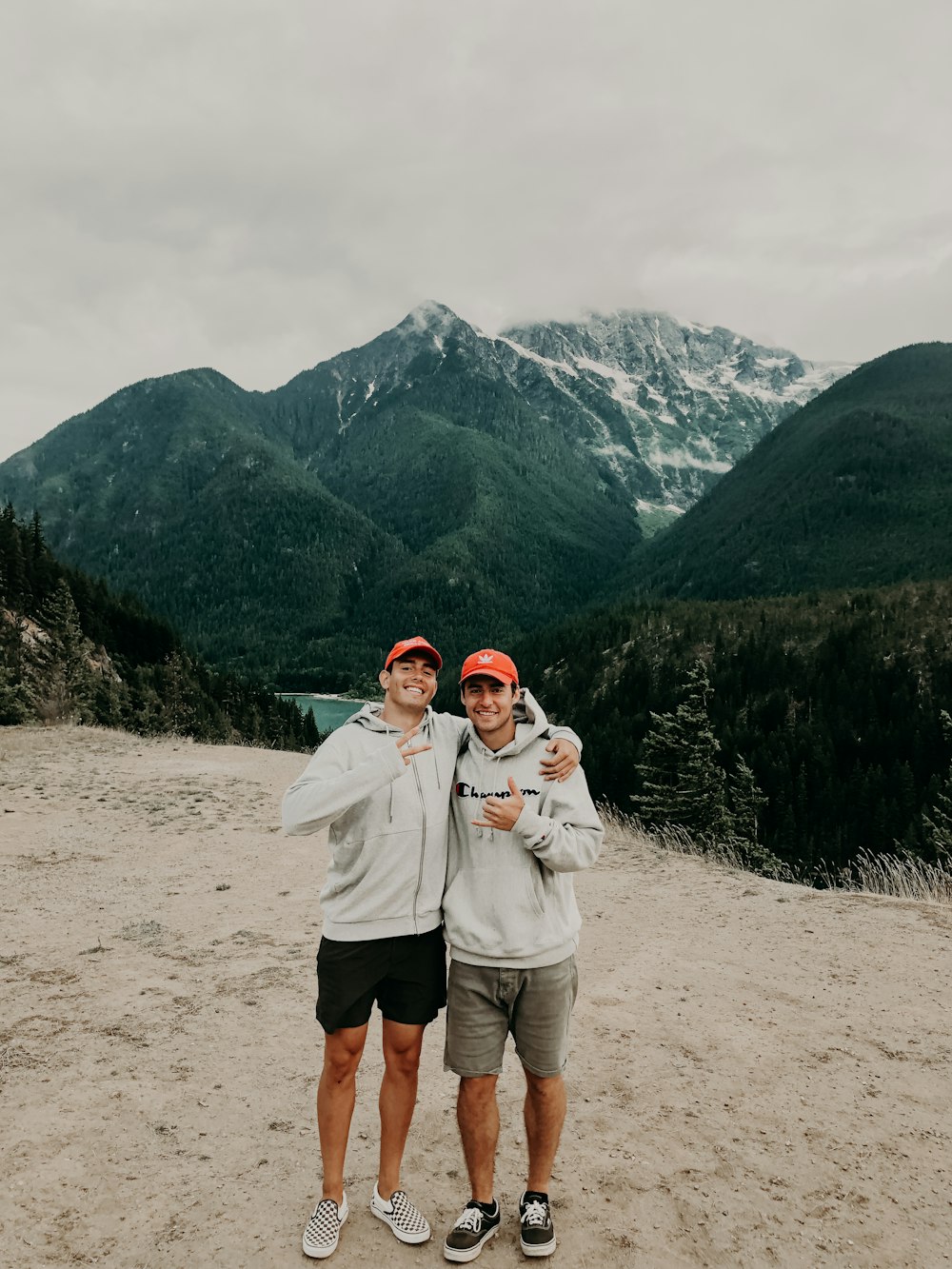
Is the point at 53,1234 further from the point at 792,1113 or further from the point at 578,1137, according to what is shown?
the point at 792,1113

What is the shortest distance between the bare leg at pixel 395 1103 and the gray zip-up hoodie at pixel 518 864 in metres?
0.61

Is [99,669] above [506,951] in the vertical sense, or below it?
below

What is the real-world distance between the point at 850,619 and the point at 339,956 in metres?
119

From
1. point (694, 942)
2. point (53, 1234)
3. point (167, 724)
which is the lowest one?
point (167, 724)

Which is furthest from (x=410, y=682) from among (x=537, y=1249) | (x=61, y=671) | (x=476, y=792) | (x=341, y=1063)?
(x=61, y=671)

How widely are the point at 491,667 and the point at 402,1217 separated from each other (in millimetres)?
2947

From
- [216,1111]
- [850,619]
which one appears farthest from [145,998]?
[850,619]

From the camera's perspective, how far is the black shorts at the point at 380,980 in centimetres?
379

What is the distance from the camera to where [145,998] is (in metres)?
6.70

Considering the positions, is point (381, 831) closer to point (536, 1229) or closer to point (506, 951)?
point (506, 951)

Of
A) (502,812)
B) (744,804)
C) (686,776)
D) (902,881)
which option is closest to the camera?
(502,812)

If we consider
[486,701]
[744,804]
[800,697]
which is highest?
[486,701]

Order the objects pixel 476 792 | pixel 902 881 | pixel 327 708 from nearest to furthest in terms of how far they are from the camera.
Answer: pixel 476 792
pixel 902 881
pixel 327 708

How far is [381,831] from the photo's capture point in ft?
12.6
